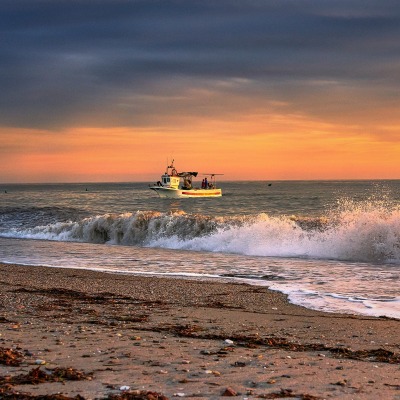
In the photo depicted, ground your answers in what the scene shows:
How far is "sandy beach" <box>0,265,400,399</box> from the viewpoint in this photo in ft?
17.5

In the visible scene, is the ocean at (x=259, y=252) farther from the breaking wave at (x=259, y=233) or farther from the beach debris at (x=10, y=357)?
the beach debris at (x=10, y=357)

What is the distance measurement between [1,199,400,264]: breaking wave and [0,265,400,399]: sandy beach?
37.2ft

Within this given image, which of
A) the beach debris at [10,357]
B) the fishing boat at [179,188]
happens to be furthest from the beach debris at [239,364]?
the fishing boat at [179,188]

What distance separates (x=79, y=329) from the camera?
7969 millimetres

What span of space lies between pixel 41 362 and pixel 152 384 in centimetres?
131

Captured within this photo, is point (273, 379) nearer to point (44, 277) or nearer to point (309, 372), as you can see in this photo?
point (309, 372)

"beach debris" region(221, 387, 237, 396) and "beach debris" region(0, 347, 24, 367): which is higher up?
"beach debris" region(221, 387, 237, 396)

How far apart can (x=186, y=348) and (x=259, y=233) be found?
19488 mm

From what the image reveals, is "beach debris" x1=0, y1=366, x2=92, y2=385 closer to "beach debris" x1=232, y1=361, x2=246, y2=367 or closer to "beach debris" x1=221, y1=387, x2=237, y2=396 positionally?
"beach debris" x1=221, y1=387, x2=237, y2=396

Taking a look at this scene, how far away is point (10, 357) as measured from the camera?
6.13 m

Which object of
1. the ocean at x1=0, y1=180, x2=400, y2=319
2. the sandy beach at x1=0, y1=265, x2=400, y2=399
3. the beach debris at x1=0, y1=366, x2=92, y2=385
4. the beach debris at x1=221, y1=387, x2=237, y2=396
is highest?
the beach debris at x1=221, y1=387, x2=237, y2=396

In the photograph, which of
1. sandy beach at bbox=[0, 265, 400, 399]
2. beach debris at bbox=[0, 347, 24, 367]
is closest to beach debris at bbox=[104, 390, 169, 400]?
sandy beach at bbox=[0, 265, 400, 399]

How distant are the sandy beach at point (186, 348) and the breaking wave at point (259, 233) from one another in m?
11.3

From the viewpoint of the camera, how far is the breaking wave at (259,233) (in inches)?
894
